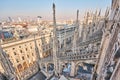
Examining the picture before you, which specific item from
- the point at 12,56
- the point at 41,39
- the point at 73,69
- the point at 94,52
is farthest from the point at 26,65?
the point at 94,52

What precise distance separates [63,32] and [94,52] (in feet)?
82.2

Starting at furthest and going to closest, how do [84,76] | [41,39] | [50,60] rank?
[41,39] < [50,60] < [84,76]

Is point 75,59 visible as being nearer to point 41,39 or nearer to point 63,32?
point 41,39

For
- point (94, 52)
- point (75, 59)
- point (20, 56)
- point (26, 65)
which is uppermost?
point (94, 52)

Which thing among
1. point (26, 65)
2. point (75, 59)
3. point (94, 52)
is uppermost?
point (94, 52)

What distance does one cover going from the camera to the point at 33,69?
58.3ft

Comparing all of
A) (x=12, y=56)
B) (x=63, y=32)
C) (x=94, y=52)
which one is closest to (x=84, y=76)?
(x=94, y=52)

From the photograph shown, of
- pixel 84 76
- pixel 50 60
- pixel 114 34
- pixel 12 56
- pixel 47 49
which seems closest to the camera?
pixel 114 34

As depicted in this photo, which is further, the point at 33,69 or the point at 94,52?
the point at 33,69

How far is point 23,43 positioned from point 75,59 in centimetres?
1516

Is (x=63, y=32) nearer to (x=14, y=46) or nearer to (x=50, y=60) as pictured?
(x=14, y=46)

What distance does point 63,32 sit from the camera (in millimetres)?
35812

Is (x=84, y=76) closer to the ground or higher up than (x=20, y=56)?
higher up

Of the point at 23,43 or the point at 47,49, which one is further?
the point at 47,49
